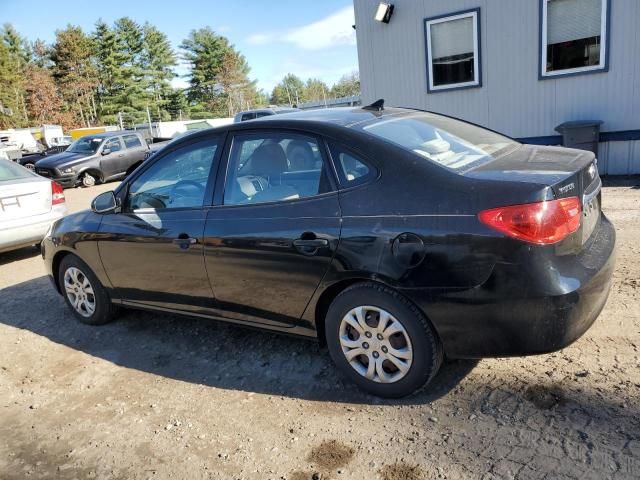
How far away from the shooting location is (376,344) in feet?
9.61

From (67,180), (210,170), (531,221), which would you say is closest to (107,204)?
(210,170)

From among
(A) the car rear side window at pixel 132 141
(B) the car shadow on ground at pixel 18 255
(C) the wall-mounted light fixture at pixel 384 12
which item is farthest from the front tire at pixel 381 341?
(A) the car rear side window at pixel 132 141

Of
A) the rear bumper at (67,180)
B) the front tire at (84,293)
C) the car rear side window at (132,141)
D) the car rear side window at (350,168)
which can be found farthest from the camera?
the car rear side window at (132,141)

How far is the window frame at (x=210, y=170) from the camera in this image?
3570 millimetres

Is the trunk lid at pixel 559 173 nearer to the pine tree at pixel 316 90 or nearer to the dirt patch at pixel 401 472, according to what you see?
the dirt patch at pixel 401 472

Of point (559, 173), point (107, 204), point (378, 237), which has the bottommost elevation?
point (378, 237)

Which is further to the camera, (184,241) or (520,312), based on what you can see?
(184,241)

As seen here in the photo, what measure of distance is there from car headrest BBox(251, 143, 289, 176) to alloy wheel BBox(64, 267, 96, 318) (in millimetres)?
2062

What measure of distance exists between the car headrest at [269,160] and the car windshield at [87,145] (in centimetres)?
1478

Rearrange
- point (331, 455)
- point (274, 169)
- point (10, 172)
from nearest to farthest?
point (331, 455) → point (274, 169) → point (10, 172)

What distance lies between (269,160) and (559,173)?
68.4 inches

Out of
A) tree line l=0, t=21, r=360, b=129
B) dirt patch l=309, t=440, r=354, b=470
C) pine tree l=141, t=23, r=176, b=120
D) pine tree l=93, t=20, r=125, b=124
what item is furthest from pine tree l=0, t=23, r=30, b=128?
dirt patch l=309, t=440, r=354, b=470

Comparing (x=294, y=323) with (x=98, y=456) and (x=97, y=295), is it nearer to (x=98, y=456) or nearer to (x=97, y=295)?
(x=98, y=456)

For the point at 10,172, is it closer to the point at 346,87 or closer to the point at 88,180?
the point at 88,180
